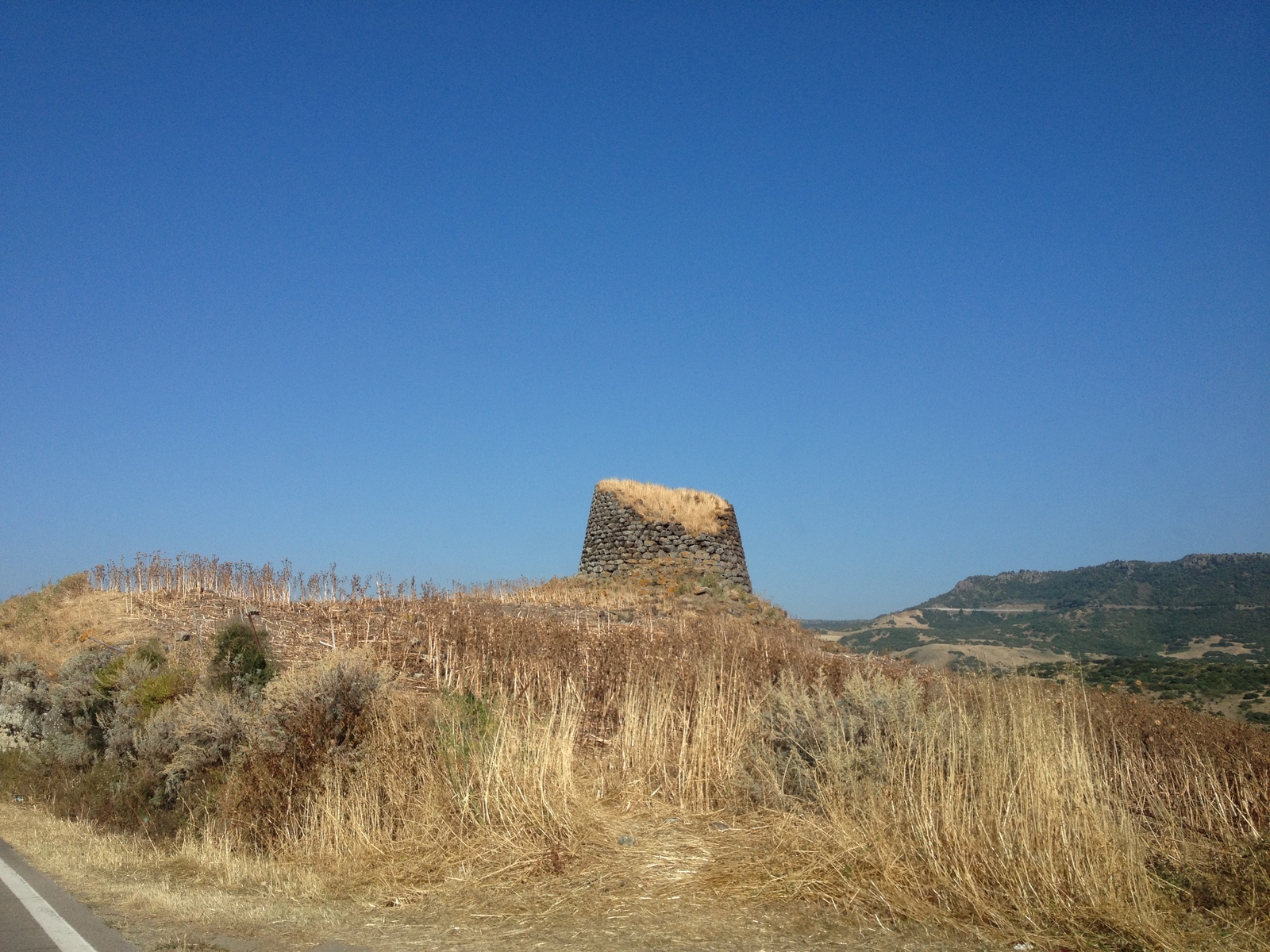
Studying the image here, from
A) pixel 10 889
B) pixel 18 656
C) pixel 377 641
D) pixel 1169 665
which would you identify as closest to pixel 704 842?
pixel 10 889

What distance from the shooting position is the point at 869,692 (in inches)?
296

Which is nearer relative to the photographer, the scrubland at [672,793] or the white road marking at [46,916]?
the white road marking at [46,916]

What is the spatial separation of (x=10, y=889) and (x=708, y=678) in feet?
19.5

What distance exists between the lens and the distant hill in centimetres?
2345

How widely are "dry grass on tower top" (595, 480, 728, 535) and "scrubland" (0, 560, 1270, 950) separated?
15.4 meters

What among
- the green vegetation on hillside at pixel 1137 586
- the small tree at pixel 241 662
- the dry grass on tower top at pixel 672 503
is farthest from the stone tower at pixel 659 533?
the green vegetation on hillside at pixel 1137 586

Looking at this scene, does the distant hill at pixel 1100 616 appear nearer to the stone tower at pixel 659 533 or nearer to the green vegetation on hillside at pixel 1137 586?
the green vegetation on hillside at pixel 1137 586

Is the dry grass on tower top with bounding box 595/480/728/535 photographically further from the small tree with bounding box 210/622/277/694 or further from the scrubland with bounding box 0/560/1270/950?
the small tree with bounding box 210/622/277/694

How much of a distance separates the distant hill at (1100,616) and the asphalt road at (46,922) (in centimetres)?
693

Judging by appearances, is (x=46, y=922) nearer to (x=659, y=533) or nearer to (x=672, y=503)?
(x=659, y=533)

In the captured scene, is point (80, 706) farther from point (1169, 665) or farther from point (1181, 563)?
point (1181, 563)

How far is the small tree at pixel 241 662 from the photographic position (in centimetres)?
1080

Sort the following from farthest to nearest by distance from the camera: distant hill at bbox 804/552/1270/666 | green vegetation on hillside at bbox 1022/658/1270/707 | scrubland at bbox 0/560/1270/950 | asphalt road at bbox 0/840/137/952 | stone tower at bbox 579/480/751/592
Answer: stone tower at bbox 579/480/751/592 → distant hill at bbox 804/552/1270/666 → green vegetation on hillside at bbox 1022/658/1270/707 → scrubland at bbox 0/560/1270/950 → asphalt road at bbox 0/840/137/952

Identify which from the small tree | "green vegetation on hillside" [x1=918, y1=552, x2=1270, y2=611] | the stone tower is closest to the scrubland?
the small tree
